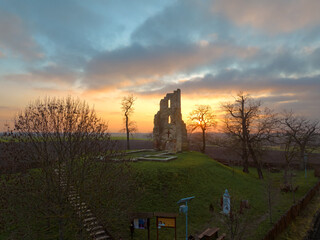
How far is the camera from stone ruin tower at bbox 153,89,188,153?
118ft

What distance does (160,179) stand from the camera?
21.3 metres

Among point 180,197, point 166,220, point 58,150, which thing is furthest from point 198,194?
point 58,150

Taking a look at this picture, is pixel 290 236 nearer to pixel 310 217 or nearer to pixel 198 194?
pixel 310 217

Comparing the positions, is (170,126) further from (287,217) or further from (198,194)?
(287,217)

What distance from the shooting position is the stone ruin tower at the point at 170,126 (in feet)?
118

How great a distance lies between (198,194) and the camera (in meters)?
21.2

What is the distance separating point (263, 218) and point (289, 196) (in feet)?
32.1

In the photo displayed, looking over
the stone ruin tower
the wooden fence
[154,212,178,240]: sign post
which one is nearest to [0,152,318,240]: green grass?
the wooden fence

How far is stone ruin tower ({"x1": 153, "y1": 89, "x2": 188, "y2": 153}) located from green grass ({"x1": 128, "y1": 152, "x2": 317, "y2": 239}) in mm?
8989

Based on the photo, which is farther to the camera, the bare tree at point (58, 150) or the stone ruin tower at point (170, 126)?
the stone ruin tower at point (170, 126)

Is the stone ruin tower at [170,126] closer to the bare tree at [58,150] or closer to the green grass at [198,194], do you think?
the green grass at [198,194]

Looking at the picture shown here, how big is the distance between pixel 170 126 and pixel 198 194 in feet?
54.2

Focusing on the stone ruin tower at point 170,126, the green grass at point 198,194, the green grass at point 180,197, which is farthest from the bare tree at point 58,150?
the stone ruin tower at point 170,126

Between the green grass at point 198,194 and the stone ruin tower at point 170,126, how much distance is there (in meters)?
8.99
